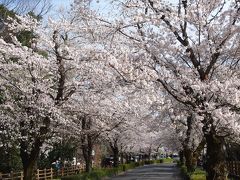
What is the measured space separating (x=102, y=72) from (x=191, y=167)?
1400cm

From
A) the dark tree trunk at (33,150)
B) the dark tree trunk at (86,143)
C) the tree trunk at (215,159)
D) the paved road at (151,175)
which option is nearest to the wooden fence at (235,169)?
the paved road at (151,175)

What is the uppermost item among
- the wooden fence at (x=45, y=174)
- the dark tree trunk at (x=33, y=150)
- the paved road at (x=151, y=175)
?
the dark tree trunk at (x=33, y=150)

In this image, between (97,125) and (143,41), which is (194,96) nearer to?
(143,41)

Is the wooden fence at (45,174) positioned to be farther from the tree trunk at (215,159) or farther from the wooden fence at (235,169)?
the tree trunk at (215,159)

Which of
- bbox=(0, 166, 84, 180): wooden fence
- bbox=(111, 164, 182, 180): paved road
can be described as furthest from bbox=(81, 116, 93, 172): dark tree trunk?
bbox=(111, 164, 182, 180): paved road

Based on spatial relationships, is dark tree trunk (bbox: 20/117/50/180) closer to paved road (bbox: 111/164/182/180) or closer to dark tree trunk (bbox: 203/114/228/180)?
dark tree trunk (bbox: 203/114/228/180)

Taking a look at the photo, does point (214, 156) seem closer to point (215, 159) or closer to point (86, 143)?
point (215, 159)

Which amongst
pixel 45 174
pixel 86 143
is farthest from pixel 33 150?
pixel 86 143

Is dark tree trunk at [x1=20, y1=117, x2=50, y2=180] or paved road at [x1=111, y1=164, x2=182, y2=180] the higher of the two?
dark tree trunk at [x1=20, y1=117, x2=50, y2=180]

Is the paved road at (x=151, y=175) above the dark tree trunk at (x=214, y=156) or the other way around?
the other way around

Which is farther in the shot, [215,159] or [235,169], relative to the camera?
[235,169]

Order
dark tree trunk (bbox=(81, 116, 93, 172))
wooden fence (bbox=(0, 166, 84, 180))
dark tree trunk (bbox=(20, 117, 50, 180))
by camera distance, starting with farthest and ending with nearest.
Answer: dark tree trunk (bbox=(81, 116, 93, 172)), wooden fence (bbox=(0, 166, 84, 180)), dark tree trunk (bbox=(20, 117, 50, 180))

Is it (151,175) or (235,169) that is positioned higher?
(235,169)

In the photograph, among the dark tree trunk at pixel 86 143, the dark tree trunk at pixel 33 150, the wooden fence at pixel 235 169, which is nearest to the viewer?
the dark tree trunk at pixel 33 150
